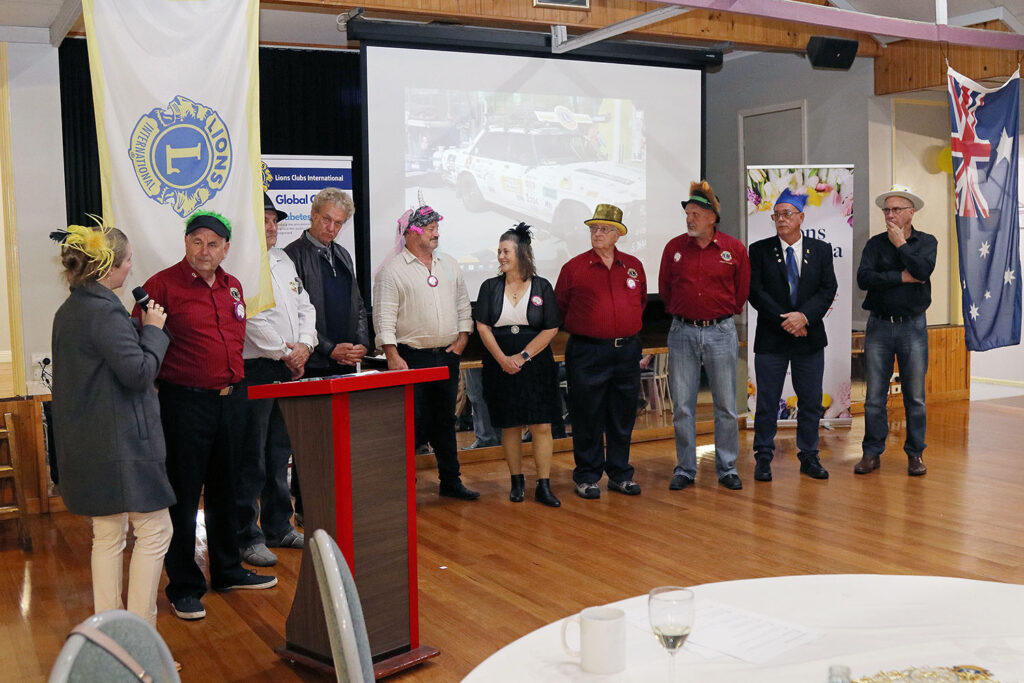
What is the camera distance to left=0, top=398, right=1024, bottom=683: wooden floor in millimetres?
3514

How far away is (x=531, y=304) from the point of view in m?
5.21

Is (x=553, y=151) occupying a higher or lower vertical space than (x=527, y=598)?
higher

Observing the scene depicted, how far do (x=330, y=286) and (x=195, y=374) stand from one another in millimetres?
1380

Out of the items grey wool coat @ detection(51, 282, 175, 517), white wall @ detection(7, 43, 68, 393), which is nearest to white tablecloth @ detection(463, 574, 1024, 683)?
grey wool coat @ detection(51, 282, 175, 517)

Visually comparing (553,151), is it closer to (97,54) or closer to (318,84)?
(318,84)

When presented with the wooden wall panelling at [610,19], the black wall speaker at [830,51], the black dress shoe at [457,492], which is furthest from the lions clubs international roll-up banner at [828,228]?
the black dress shoe at [457,492]

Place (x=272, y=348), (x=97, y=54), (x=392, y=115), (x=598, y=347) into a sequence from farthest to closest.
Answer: (x=392, y=115) → (x=598, y=347) → (x=272, y=348) → (x=97, y=54)

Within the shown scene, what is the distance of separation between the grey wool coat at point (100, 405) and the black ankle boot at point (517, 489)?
8.33ft

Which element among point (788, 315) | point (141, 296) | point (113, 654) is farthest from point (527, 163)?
point (113, 654)

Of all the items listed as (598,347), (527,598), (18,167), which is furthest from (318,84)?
(527,598)

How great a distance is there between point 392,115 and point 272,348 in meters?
2.62

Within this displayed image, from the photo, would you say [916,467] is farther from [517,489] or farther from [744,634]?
[744,634]

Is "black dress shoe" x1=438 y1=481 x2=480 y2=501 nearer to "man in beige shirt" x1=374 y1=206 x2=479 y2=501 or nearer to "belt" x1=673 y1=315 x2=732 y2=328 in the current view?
"man in beige shirt" x1=374 y1=206 x2=479 y2=501

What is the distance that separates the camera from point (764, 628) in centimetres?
161
